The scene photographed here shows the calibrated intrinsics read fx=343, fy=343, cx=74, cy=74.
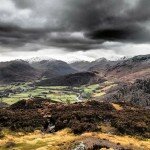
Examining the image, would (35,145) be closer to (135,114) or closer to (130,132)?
(130,132)

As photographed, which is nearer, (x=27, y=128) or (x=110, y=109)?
(x=27, y=128)

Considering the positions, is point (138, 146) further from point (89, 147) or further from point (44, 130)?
point (44, 130)

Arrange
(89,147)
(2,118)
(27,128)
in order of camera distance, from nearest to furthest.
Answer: (89,147)
(27,128)
(2,118)

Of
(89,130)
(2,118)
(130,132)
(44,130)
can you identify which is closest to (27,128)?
(44,130)

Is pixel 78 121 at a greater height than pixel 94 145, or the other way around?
pixel 78 121

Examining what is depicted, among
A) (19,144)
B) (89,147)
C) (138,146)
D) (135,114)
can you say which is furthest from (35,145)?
(135,114)

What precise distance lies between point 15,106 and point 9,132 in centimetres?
3316

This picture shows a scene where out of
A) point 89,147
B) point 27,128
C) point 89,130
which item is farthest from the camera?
point 27,128

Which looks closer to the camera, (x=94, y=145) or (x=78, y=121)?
(x=94, y=145)

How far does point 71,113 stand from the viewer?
86.9 meters

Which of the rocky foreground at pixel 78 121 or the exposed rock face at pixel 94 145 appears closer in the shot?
the exposed rock face at pixel 94 145

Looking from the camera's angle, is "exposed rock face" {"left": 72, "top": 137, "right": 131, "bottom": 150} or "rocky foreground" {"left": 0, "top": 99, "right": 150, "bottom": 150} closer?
"exposed rock face" {"left": 72, "top": 137, "right": 131, "bottom": 150}

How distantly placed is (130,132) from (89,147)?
23.5 metres

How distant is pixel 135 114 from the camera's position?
3693 inches
